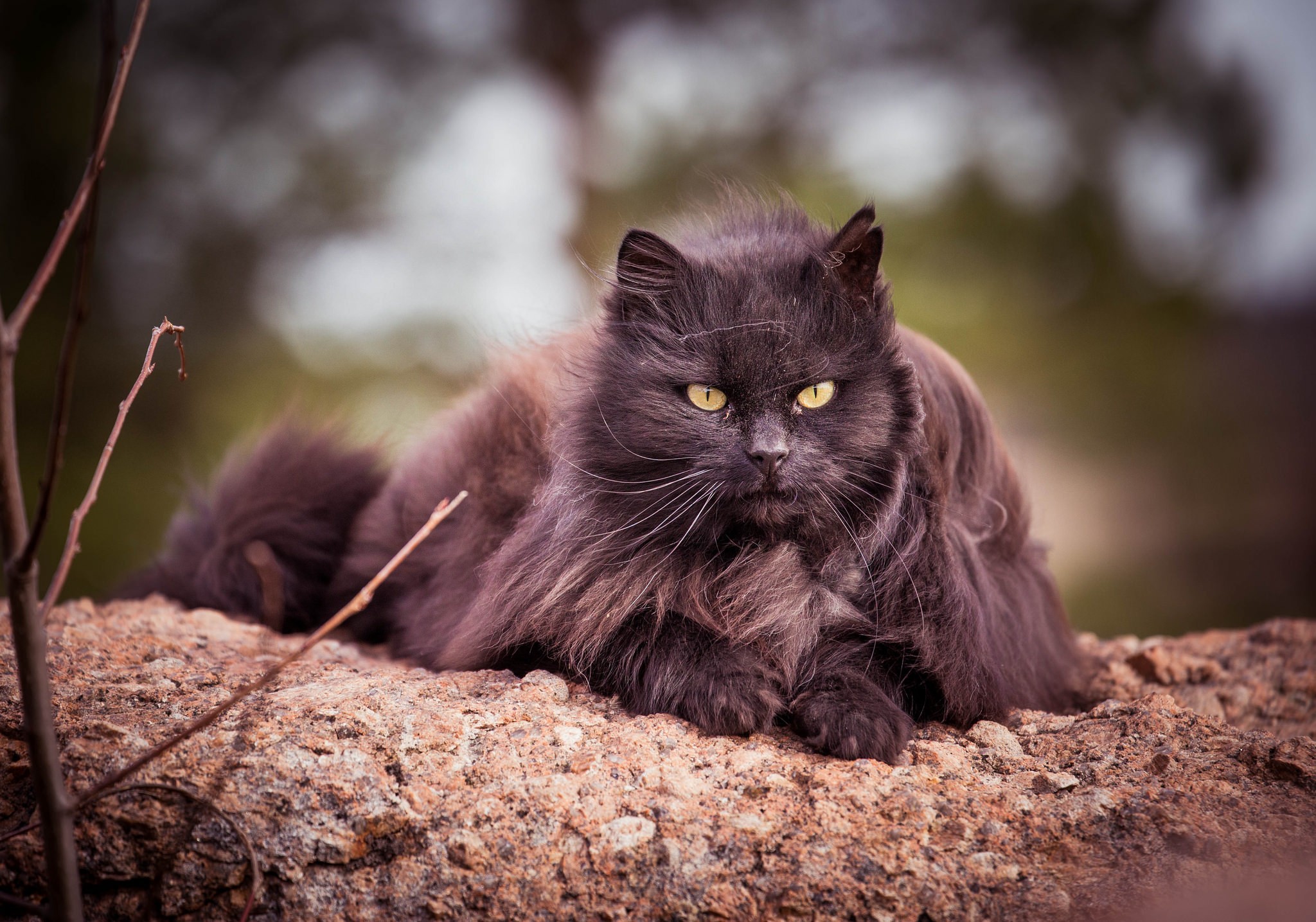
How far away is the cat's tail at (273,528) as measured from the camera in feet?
9.82

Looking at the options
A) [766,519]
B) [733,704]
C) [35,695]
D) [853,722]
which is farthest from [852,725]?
[35,695]

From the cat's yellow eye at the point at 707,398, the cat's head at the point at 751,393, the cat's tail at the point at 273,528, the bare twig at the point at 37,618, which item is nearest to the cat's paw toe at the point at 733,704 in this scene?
the cat's head at the point at 751,393

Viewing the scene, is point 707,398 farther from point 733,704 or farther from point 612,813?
point 612,813

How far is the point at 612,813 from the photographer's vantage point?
162 centimetres

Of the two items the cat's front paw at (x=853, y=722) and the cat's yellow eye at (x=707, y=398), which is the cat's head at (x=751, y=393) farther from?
the cat's front paw at (x=853, y=722)

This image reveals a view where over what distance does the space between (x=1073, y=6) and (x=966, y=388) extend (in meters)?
3.63

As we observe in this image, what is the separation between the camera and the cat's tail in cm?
299

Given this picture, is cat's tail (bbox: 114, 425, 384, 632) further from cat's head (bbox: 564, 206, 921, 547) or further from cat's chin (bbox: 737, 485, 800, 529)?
cat's chin (bbox: 737, 485, 800, 529)

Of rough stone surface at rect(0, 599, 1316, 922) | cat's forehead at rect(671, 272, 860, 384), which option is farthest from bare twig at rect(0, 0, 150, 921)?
cat's forehead at rect(671, 272, 860, 384)

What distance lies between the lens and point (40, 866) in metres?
1.56

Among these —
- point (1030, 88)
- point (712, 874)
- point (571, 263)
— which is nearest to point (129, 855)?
point (712, 874)

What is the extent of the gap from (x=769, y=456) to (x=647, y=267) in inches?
22.3

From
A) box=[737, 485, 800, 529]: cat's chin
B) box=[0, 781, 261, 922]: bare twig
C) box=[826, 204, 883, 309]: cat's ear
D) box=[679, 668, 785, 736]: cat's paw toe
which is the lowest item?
box=[0, 781, 261, 922]: bare twig

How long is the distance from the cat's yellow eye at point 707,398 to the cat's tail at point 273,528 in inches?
64.7
